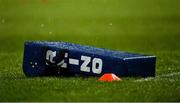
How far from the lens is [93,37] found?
20.3 metres

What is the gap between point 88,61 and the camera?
12.0 m

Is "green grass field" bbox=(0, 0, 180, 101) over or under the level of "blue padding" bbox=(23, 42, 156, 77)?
under

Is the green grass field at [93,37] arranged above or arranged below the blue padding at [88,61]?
below

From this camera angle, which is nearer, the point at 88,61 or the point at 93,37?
the point at 88,61

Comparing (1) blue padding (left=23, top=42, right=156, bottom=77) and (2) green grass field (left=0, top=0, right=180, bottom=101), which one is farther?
(1) blue padding (left=23, top=42, right=156, bottom=77)

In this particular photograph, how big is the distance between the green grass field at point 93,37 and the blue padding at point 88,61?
15cm

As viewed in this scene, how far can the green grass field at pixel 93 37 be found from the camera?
11.0 meters

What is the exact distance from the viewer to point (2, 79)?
12.3 meters

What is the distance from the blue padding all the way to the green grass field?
0.49 feet

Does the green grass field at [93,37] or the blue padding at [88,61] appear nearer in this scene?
the green grass field at [93,37]

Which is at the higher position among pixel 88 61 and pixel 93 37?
pixel 88 61

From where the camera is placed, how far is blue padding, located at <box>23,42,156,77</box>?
1195 centimetres

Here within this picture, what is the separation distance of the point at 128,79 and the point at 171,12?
43.9 ft

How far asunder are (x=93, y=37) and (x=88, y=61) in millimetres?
8247
